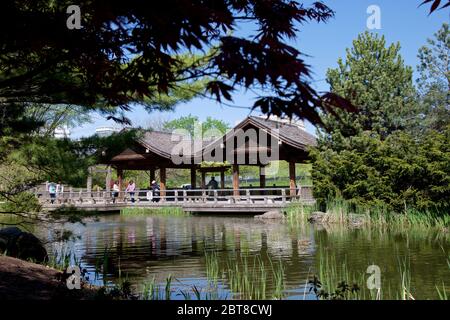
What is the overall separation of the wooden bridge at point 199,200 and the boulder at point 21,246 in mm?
9244

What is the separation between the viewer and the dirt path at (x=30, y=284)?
4.16 meters

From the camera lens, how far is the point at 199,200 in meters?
21.5

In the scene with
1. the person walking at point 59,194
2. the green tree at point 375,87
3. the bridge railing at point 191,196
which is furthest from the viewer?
the person walking at point 59,194

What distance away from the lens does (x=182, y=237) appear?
38.8ft

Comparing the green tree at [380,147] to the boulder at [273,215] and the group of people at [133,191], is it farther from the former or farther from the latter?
the group of people at [133,191]

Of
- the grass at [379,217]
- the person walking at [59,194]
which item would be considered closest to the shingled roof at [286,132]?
the grass at [379,217]

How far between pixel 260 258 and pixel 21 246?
3900mm

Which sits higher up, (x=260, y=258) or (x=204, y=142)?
(x=204, y=142)

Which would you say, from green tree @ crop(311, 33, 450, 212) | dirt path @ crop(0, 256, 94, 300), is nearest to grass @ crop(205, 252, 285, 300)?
dirt path @ crop(0, 256, 94, 300)

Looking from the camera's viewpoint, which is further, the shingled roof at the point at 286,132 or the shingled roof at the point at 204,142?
the shingled roof at the point at 204,142

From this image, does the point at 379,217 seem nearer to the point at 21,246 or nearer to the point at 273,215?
the point at 273,215

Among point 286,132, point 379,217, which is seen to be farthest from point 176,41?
point 286,132

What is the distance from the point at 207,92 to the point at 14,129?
172 inches
